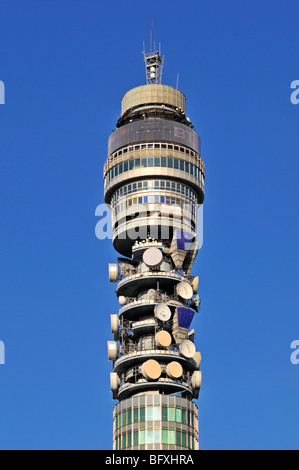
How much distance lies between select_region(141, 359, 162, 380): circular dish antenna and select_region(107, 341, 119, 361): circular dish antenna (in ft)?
29.3

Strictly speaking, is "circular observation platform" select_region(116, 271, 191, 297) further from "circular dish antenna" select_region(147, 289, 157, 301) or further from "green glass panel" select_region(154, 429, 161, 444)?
"green glass panel" select_region(154, 429, 161, 444)

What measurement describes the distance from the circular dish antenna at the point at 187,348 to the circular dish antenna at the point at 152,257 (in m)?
15.6

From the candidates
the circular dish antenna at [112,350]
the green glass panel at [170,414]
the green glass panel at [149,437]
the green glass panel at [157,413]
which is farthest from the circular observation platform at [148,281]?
the green glass panel at [149,437]

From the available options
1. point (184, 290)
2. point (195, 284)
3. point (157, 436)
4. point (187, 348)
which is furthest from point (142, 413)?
point (195, 284)

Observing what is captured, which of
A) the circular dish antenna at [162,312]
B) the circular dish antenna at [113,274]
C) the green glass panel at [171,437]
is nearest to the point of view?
the green glass panel at [171,437]

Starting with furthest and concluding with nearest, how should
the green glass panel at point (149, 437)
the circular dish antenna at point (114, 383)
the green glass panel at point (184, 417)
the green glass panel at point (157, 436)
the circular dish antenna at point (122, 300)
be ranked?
the circular dish antenna at point (122, 300), the circular dish antenna at point (114, 383), the green glass panel at point (184, 417), the green glass panel at point (157, 436), the green glass panel at point (149, 437)

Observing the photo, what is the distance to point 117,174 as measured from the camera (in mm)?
186875

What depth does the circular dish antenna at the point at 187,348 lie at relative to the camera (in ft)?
550

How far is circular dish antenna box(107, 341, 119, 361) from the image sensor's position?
564ft

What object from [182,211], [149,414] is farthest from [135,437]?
[182,211]

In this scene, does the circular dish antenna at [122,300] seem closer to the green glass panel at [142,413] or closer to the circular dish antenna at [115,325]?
the circular dish antenna at [115,325]
